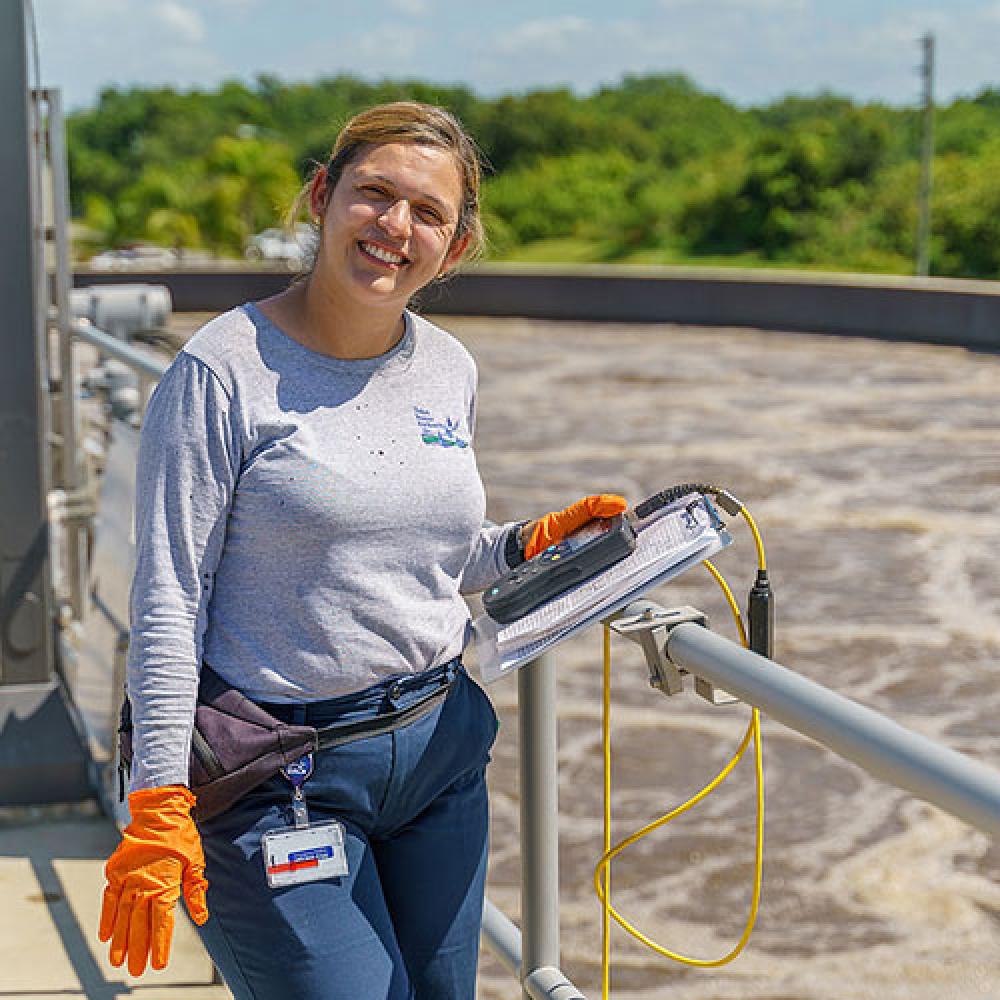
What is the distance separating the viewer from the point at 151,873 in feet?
6.01

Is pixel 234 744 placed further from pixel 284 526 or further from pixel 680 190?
pixel 680 190

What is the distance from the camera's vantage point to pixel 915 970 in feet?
17.0

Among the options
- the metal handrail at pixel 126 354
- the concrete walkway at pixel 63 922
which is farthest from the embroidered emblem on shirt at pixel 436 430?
the concrete walkway at pixel 63 922

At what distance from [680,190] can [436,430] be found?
56.7m

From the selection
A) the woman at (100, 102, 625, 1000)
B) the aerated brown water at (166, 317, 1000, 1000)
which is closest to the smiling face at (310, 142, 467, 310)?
the woman at (100, 102, 625, 1000)

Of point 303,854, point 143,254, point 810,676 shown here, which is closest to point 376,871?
point 303,854

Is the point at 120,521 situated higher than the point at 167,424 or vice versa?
the point at 167,424

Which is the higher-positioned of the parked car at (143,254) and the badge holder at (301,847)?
the badge holder at (301,847)

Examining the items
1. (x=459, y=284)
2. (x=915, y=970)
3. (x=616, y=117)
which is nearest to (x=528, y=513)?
(x=915, y=970)

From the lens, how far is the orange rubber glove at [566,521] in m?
2.22

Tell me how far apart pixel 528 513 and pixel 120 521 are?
297 inches

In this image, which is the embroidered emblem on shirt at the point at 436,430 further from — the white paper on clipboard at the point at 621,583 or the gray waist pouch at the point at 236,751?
the gray waist pouch at the point at 236,751

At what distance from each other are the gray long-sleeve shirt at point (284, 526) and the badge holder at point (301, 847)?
0.10m

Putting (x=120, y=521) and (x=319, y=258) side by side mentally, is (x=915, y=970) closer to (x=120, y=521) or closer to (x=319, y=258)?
Result: (x=120, y=521)
